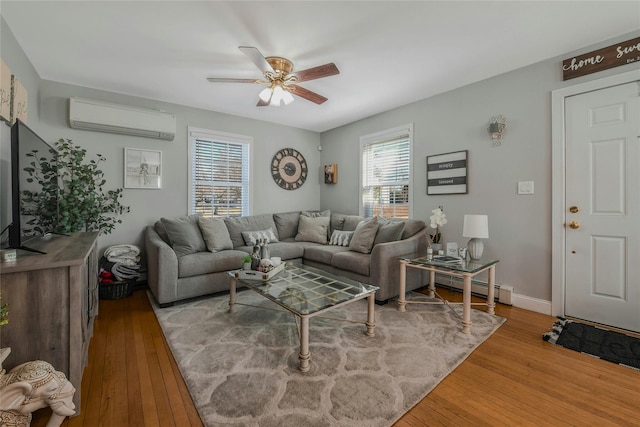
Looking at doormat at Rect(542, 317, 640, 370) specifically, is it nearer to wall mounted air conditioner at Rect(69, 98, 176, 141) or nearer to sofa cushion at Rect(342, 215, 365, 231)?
sofa cushion at Rect(342, 215, 365, 231)

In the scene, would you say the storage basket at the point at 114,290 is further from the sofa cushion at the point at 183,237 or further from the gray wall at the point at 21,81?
the gray wall at the point at 21,81

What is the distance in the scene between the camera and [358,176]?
451cm

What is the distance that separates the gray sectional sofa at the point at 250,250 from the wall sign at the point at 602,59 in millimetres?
1963

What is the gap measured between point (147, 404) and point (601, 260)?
3577 mm

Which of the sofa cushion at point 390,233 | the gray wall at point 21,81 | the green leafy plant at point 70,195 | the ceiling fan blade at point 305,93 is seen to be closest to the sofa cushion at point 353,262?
the sofa cushion at point 390,233

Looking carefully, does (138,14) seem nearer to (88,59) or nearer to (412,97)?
(88,59)

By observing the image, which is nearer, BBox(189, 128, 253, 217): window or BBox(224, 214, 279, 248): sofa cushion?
BBox(224, 214, 279, 248): sofa cushion

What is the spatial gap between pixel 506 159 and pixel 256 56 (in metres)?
2.66

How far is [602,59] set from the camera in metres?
2.30

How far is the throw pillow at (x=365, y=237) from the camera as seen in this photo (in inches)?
129

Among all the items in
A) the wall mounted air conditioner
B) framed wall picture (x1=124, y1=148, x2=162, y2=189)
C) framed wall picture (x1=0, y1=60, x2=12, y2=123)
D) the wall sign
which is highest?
the wall sign

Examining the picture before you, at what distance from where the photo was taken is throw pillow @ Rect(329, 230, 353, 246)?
3.83 metres

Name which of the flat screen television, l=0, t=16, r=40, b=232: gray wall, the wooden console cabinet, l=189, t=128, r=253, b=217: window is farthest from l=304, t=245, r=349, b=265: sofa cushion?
l=0, t=16, r=40, b=232: gray wall

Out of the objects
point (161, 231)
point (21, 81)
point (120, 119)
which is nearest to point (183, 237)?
point (161, 231)
